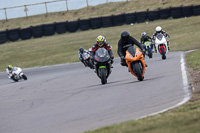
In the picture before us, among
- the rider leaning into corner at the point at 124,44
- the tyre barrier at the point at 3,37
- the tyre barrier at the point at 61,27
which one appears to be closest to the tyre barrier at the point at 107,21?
the tyre barrier at the point at 61,27

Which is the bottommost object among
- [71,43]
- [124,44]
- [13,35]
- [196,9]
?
[71,43]

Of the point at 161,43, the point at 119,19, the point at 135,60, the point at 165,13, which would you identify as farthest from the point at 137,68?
the point at 119,19

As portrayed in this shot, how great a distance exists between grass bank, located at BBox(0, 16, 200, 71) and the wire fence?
10468mm

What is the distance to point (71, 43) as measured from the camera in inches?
1507

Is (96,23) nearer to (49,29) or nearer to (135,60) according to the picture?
(49,29)

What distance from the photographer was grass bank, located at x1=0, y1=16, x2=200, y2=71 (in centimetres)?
3159

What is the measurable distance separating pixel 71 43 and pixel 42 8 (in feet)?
54.2

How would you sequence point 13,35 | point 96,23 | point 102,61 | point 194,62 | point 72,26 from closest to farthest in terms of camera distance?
point 102,61
point 194,62
point 96,23
point 72,26
point 13,35

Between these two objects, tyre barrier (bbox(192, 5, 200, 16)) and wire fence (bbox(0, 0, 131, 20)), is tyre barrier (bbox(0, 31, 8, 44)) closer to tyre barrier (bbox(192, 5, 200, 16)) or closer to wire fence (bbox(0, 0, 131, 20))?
wire fence (bbox(0, 0, 131, 20))

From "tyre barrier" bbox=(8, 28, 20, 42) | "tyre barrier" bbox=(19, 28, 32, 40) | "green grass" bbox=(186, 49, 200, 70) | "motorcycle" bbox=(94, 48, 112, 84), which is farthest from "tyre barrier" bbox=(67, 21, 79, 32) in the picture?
"motorcycle" bbox=(94, 48, 112, 84)

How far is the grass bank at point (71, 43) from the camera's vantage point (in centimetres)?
3159

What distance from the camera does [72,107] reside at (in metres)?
9.32

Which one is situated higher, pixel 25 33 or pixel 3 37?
pixel 25 33

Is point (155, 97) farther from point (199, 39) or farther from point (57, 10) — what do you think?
point (57, 10)
